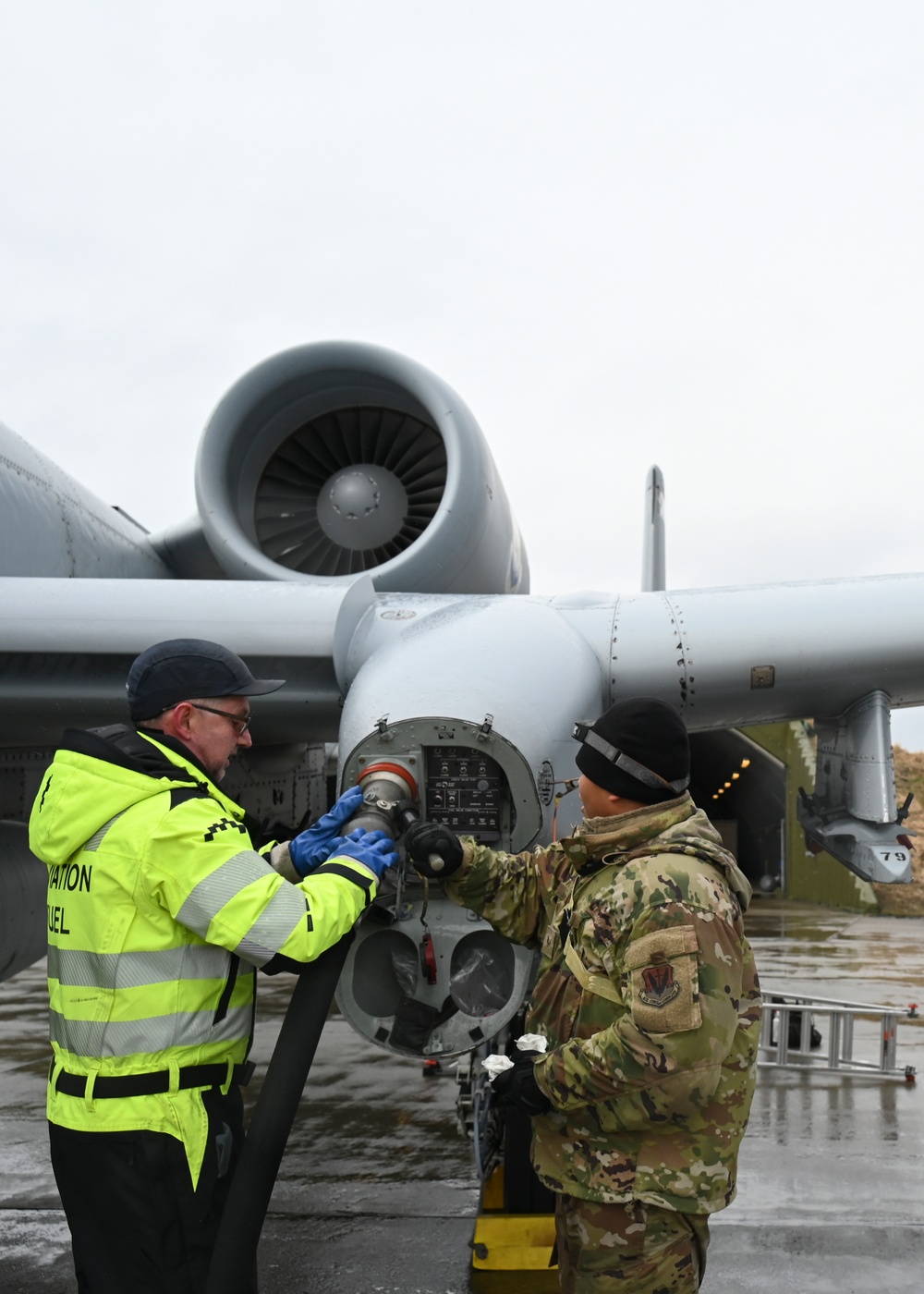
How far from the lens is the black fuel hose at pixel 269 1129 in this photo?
6.64ft

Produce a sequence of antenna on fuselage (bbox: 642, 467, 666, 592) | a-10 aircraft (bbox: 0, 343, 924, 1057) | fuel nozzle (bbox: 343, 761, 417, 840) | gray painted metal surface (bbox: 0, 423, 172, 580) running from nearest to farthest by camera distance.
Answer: fuel nozzle (bbox: 343, 761, 417, 840) < a-10 aircraft (bbox: 0, 343, 924, 1057) < gray painted metal surface (bbox: 0, 423, 172, 580) < antenna on fuselage (bbox: 642, 467, 666, 592)

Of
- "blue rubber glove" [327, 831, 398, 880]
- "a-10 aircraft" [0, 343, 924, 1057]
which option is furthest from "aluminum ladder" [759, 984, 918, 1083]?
"blue rubber glove" [327, 831, 398, 880]

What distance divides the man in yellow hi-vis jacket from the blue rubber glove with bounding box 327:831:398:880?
9 centimetres

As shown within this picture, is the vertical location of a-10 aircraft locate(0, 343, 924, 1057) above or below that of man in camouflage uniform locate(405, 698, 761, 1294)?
above

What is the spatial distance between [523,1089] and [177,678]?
1.11 m

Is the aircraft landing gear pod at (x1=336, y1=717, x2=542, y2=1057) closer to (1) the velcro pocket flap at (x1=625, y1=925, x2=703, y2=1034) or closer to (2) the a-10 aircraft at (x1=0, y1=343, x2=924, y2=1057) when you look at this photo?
(2) the a-10 aircraft at (x1=0, y1=343, x2=924, y2=1057)

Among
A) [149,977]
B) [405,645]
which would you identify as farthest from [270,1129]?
[405,645]

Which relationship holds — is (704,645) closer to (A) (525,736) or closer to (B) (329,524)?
(A) (525,736)

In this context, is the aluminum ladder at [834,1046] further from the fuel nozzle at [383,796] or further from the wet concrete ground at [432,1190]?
the fuel nozzle at [383,796]

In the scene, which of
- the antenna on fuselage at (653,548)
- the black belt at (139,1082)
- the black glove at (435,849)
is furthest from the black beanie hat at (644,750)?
the antenna on fuselage at (653,548)

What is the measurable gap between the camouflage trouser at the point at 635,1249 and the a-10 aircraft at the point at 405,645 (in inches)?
28.8

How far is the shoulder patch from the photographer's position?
2.12m

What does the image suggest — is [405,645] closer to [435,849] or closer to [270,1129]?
[435,849]

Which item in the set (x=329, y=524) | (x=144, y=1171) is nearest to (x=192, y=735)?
(x=144, y=1171)
